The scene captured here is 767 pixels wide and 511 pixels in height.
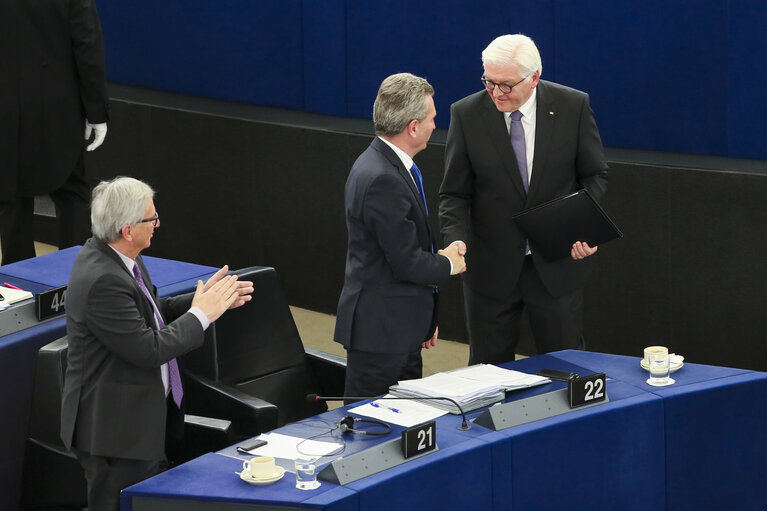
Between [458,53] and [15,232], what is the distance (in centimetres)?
239

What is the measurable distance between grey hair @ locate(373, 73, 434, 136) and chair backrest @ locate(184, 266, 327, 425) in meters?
0.96

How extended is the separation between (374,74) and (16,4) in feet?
5.94

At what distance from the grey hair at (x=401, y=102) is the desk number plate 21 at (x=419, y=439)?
1.09m

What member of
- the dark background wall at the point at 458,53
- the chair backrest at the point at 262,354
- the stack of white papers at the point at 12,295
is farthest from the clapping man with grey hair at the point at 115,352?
the dark background wall at the point at 458,53

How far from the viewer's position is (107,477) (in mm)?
3549

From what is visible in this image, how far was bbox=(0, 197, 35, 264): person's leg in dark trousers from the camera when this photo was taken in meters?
6.20

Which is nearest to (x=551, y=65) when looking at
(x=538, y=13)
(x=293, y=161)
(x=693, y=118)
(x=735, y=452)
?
(x=538, y=13)

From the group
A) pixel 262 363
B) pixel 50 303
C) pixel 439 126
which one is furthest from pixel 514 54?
pixel 439 126

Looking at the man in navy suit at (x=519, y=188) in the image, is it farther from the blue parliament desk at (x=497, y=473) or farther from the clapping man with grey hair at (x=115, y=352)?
the clapping man with grey hair at (x=115, y=352)

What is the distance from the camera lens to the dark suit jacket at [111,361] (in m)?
3.44

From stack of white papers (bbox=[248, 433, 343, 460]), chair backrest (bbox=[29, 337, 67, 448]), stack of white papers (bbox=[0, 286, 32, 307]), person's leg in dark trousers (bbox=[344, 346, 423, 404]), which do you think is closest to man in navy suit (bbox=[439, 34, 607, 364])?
person's leg in dark trousers (bbox=[344, 346, 423, 404])

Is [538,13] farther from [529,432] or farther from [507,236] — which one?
[529,432]

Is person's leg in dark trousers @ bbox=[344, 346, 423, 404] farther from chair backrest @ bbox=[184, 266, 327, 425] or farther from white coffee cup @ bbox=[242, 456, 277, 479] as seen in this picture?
white coffee cup @ bbox=[242, 456, 277, 479]

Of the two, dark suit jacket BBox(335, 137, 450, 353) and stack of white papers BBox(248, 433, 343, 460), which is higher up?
dark suit jacket BBox(335, 137, 450, 353)
